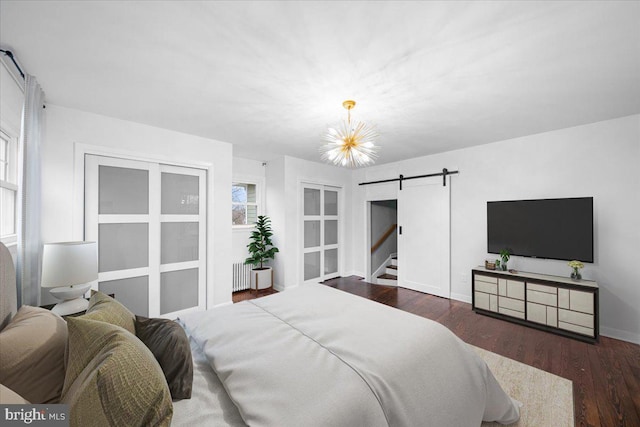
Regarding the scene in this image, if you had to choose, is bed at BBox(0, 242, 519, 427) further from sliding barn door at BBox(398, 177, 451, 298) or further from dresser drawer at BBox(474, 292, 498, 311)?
sliding barn door at BBox(398, 177, 451, 298)

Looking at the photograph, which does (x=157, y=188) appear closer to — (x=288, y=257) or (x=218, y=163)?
(x=218, y=163)

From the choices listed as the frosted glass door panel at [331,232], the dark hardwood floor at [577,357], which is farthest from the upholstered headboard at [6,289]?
the frosted glass door panel at [331,232]

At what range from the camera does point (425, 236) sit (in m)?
4.65

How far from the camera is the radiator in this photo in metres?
4.68

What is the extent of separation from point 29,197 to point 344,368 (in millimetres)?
2723

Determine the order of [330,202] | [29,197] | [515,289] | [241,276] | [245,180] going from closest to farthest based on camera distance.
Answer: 1. [29,197]
2. [515,289]
3. [241,276]
4. [245,180]
5. [330,202]

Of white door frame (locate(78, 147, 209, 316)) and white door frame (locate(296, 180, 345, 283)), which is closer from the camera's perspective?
white door frame (locate(78, 147, 209, 316))

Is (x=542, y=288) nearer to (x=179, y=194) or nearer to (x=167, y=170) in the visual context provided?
(x=179, y=194)

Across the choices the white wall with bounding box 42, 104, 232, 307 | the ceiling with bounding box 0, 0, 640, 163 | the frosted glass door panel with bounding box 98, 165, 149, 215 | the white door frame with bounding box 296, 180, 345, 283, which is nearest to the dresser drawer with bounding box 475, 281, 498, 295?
the ceiling with bounding box 0, 0, 640, 163

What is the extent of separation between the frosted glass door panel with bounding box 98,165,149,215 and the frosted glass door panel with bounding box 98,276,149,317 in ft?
2.75

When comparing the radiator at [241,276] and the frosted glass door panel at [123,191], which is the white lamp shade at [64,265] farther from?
the radiator at [241,276]

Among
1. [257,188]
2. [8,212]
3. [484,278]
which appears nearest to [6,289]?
[8,212]

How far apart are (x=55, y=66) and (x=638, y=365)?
570 cm

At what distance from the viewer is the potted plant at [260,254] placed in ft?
15.2
